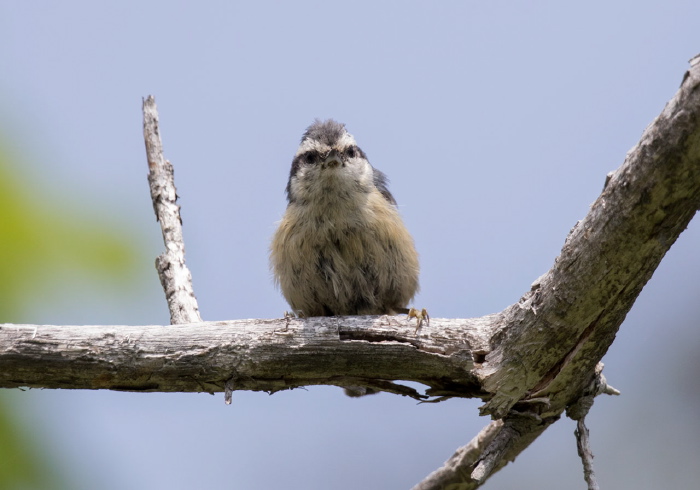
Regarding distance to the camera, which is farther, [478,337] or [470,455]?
[470,455]

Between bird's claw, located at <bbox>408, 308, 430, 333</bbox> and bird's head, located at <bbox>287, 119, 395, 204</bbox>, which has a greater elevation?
bird's head, located at <bbox>287, 119, 395, 204</bbox>

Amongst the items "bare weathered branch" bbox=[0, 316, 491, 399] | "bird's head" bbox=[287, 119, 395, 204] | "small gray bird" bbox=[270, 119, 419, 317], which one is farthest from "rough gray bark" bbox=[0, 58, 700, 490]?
"bird's head" bbox=[287, 119, 395, 204]

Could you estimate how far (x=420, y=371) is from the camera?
12.2 feet

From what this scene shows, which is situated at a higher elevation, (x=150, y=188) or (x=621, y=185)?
(x=150, y=188)

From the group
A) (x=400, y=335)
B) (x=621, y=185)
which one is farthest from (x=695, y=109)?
(x=400, y=335)

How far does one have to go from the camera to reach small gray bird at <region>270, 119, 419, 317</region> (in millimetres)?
4598

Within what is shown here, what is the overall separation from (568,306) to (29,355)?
2672mm

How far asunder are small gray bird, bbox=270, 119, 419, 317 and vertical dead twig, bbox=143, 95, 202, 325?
1.98ft

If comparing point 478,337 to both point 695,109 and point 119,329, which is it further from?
point 119,329

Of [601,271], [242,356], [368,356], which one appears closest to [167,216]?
[242,356]

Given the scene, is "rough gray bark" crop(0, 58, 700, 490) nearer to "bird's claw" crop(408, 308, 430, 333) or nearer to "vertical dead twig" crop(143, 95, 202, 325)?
"bird's claw" crop(408, 308, 430, 333)

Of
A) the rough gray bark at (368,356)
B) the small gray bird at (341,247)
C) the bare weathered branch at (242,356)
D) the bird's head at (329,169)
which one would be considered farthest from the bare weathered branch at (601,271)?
the bird's head at (329,169)

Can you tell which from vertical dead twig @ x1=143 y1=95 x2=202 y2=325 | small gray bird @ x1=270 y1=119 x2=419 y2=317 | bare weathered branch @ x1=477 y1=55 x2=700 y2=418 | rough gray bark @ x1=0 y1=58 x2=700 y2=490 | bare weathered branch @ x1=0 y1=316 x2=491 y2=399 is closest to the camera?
bare weathered branch @ x1=477 y1=55 x2=700 y2=418

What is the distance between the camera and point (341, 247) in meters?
4.61
